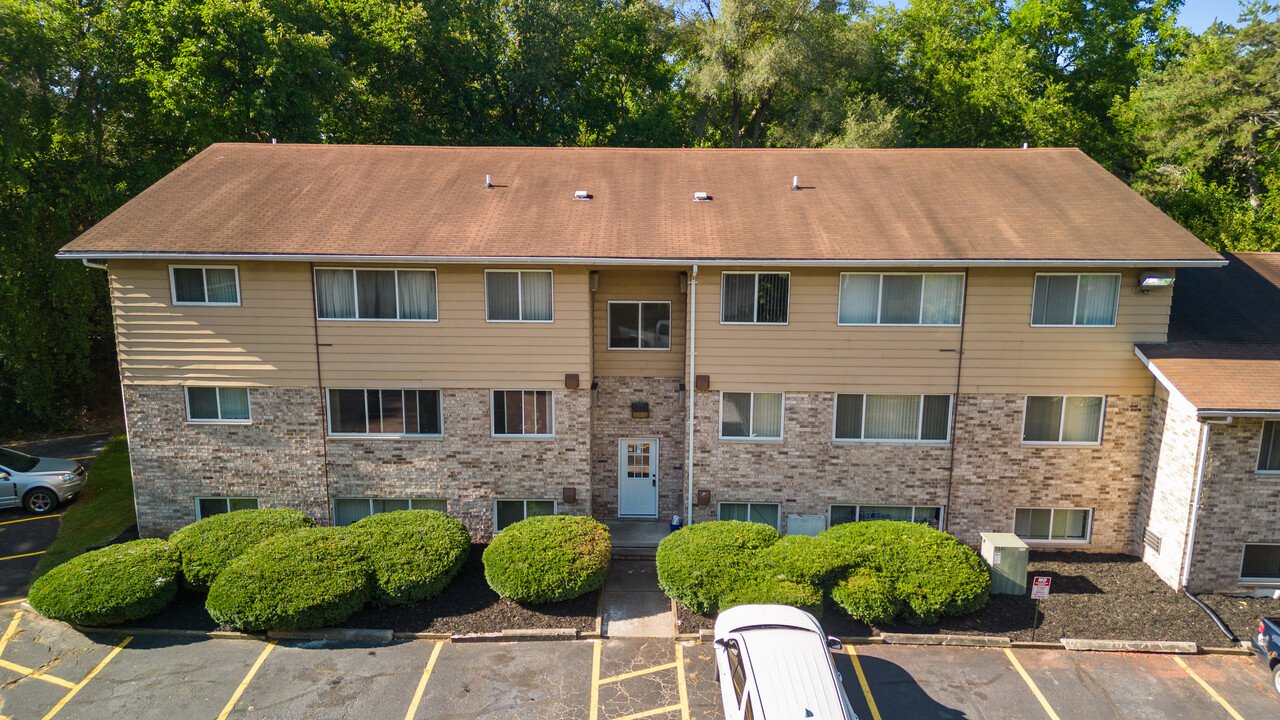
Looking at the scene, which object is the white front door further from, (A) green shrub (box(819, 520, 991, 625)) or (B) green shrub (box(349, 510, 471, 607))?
(A) green shrub (box(819, 520, 991, 625))

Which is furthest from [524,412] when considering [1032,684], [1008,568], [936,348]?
[1032,684]

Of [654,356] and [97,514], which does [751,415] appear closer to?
[654,356]

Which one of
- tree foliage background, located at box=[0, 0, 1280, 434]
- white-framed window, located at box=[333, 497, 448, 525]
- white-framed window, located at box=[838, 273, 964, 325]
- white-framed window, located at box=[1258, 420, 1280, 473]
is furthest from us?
tree foliage background, located at box=[0, 0, 1280, 434]

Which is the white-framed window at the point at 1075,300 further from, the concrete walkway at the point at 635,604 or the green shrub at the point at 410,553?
the green shrub at the point at 410,553

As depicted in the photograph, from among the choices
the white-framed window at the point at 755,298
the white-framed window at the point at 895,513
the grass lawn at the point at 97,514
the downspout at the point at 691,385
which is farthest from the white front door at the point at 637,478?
the grass lawn at the point at 97,514

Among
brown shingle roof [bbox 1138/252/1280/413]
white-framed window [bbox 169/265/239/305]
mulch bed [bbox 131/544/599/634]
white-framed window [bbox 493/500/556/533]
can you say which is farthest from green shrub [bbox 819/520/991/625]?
white-framed window [bbox 169/265/239/305]

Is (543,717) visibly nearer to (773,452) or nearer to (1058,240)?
(773,452)

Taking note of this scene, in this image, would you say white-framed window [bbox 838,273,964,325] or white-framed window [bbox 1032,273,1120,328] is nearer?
white-framed window [bbox 1032,273,1120,328]
